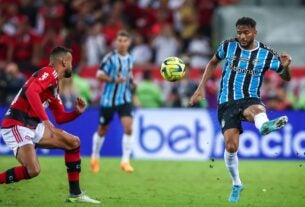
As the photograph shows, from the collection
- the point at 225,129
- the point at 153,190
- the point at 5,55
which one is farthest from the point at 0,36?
the point at 225,129

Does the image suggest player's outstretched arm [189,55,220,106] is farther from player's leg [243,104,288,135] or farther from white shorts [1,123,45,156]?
white shorts [1,123,45,156]

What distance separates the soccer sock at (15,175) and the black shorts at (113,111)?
18.2ft

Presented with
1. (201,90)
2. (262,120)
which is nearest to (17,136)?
(201,90)

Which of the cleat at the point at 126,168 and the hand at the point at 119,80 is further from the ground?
the hand at the point at 119,80

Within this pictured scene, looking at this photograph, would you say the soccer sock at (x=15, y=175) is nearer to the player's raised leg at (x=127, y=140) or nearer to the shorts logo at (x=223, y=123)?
the shorts logo at (x=223, y=123)

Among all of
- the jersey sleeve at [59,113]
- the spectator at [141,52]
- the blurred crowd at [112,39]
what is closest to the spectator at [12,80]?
the blurred crowd at [112,39]

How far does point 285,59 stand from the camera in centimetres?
1080

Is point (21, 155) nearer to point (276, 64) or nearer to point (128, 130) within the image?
point (276, 64)

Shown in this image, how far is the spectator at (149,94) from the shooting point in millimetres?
19297

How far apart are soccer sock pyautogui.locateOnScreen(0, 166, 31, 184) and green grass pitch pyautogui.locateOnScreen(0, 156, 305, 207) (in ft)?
1.45

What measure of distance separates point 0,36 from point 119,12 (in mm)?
3075

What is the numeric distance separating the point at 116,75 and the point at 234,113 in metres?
5.02

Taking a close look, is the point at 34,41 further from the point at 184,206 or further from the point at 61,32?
the point at 184,206

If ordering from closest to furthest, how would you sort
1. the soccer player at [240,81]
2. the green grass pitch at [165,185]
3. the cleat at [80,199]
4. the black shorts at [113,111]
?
the cleat at [80,199] → the soccer player at [240,81] → the green grass pitch at [165,185] → the black shorts at [113,111]
